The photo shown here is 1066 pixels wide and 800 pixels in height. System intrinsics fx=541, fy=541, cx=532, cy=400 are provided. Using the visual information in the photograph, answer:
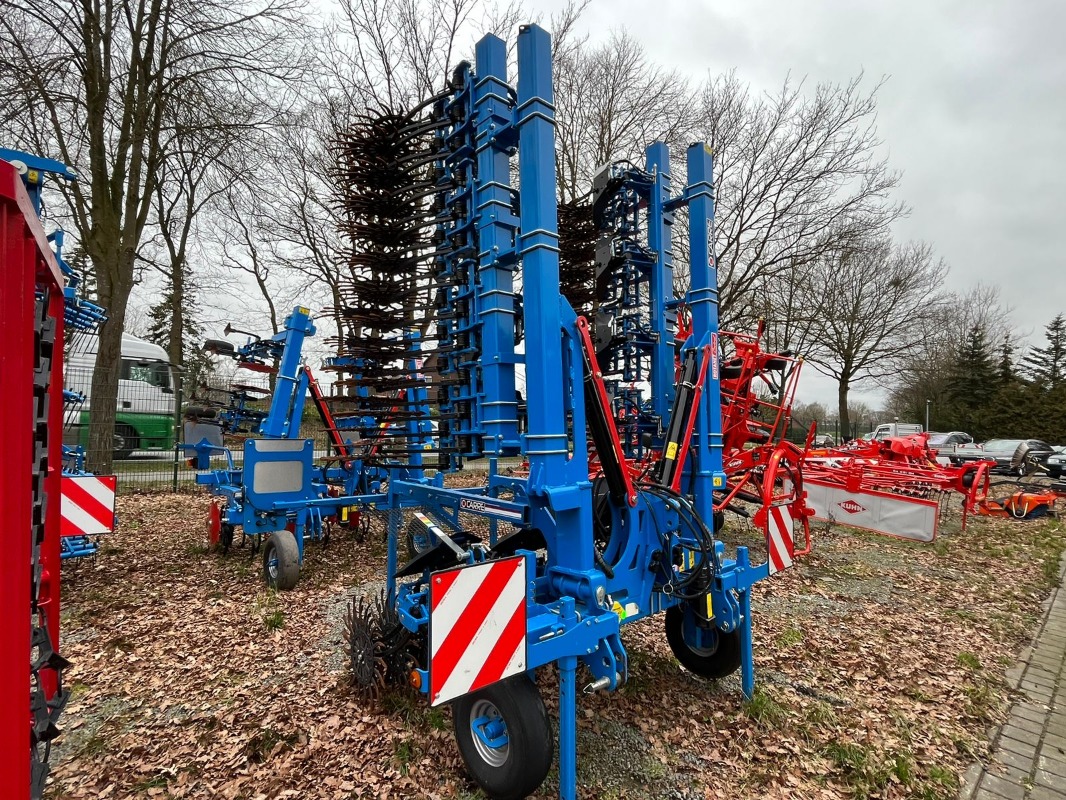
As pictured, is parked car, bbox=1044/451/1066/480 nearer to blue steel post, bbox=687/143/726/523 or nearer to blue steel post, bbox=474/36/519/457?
blue steel post, bbox=687/143/726/523

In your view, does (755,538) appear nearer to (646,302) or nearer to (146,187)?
(646,302)

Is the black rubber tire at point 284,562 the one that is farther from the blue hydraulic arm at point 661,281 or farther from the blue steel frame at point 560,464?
the blue hydraulic arm at point 661,281

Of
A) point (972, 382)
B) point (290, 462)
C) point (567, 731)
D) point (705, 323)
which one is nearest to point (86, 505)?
point (290, 462)

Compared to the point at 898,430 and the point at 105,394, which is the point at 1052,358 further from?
the point at 105,394

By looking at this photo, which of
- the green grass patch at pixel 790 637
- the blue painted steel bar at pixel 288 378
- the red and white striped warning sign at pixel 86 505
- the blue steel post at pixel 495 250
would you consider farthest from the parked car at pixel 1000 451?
the red and white striped warning sign at pixel 86 505

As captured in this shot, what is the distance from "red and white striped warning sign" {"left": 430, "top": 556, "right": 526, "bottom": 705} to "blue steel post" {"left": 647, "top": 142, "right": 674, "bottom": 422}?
6.70ft

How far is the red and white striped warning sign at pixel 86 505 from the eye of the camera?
16.9 ft

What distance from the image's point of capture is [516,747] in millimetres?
2498

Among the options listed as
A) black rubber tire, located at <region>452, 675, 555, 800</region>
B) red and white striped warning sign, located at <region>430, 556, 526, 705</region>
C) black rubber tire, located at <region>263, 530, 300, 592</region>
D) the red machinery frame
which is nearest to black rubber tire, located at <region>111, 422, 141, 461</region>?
black rubber tire, located at <region>263, 530, 300, 592</region>

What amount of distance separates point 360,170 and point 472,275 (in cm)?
148

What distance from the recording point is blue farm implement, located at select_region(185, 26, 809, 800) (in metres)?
2.59

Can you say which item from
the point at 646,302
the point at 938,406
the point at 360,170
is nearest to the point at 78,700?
the point at 360,170

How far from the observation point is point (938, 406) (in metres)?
38.8

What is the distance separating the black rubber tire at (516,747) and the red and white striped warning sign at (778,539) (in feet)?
7.07
